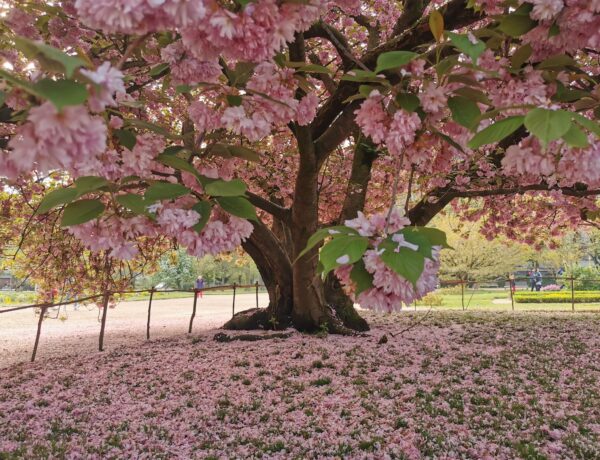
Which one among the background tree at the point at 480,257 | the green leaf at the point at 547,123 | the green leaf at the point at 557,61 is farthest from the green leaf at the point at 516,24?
the background tree at the point at 480,257

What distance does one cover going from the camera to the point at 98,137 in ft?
2.85

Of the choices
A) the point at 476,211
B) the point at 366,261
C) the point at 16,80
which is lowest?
the point at 366,261

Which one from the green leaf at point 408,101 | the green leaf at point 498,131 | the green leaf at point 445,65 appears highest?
the green leaf at point 445,65

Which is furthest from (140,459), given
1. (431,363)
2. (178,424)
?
(431,363)

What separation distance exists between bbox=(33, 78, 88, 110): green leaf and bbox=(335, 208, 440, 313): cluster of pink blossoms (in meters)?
0.64

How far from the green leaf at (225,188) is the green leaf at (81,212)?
0.99 ft

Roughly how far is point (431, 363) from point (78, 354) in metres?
5.73

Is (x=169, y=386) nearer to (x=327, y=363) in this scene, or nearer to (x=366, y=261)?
(x=327, y=363)

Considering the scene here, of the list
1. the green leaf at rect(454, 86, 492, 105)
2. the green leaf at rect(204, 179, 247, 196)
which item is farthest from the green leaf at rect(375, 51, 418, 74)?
the green leaf at rect(204, 179, 247, 196)

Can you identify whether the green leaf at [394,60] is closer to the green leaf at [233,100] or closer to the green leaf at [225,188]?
the green leaf at [225,188]

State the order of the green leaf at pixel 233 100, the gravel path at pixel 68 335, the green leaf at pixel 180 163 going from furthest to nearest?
the gravel path at pixel 68 335 → the green leaf at pixel 233 100 → the green leaf at pixel 180 163

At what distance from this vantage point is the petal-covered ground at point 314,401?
10.9 feet

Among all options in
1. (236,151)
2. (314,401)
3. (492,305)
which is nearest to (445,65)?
(236,151)

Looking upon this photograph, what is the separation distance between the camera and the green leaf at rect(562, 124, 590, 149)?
0.93 meters
